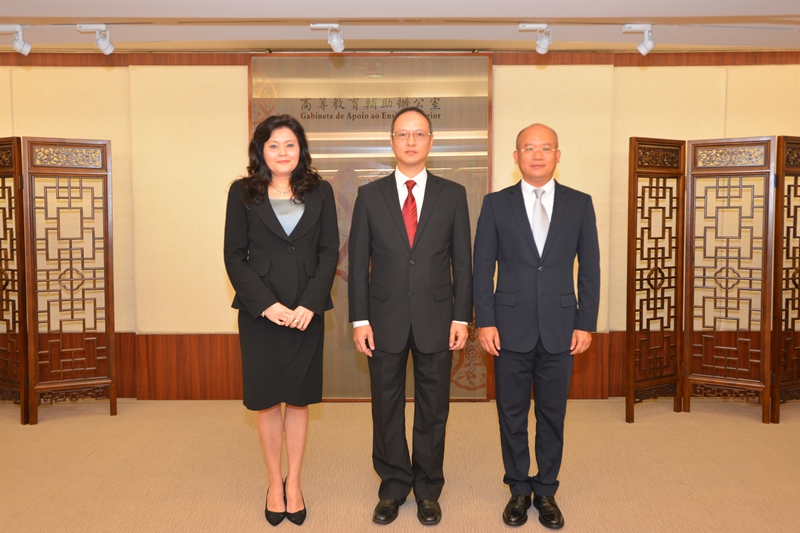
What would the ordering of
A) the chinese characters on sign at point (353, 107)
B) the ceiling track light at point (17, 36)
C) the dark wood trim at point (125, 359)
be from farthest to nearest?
the dark wood trim at point (125, 359)
the chinese characters on sign at point (353, 107)
the ceiling track light at point (17, 36)

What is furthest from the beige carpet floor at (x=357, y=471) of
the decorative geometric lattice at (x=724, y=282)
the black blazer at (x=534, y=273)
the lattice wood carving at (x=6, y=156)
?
the lattice wood carving at (x=6, y=156)

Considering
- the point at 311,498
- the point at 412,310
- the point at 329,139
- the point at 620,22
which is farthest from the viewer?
the point at 329,139

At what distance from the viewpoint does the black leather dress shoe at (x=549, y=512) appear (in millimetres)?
2795

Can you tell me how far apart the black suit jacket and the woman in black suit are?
17cm

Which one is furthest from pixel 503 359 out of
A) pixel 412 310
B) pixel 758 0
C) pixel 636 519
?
pixel 758 0

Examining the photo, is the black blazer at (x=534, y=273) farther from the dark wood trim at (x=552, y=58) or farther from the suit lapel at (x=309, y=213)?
the dark wood trim at (x=552, y=58)

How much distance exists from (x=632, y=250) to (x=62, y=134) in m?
4.27

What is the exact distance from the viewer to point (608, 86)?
15.4 feet

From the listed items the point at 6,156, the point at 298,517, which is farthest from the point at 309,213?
the point at 6,156

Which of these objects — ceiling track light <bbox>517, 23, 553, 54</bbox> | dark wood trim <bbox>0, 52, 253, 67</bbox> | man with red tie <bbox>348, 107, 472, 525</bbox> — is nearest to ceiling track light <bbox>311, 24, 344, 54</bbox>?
dark wood trim <bbox>0, 52, 253, 67</bbox>

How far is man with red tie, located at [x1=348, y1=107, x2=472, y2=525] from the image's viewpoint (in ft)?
9.01

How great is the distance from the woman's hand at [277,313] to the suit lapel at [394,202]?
1.96 feet

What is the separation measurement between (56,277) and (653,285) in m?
4.50

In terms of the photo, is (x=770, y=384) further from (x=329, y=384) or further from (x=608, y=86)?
(x=329, y=384)
